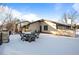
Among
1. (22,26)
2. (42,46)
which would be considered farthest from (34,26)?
(42,46)

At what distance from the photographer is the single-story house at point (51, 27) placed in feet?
7.30

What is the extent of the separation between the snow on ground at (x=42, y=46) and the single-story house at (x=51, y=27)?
0.07 m

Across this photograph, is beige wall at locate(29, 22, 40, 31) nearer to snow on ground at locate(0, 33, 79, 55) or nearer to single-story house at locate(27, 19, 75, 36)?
single-story house at locate(27, 19, 75, 36)

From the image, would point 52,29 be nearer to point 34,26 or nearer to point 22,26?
point 34,26

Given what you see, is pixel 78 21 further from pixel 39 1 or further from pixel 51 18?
pixel 39 1

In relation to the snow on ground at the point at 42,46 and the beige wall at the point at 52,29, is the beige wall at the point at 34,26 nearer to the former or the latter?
the beige wall at the point at 52,29

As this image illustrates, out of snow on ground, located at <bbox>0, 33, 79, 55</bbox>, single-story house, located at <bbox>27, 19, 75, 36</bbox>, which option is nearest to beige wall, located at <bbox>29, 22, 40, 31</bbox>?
single-story house, located at <bbox>27, 19, 75, 36</bbox>

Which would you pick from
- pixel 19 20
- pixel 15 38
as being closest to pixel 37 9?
pixel 19 20

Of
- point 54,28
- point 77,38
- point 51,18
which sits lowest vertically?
point 77,38

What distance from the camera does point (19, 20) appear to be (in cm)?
224

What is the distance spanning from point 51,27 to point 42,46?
0.29m

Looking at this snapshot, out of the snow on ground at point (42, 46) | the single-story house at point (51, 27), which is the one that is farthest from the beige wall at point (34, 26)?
the snow on ground at point (42, 46)

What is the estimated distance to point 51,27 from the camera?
2244 millimetres

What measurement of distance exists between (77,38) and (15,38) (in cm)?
85
